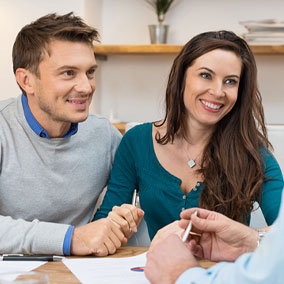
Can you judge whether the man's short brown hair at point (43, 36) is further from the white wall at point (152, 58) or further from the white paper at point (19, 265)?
the white wall at point (152, 58)

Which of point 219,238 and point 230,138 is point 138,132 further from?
point 219,238

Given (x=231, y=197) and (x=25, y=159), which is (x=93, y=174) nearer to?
(x=25, y=159)

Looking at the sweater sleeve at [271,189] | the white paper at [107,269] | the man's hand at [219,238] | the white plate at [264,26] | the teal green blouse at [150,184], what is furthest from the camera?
the white plate at [264,26]

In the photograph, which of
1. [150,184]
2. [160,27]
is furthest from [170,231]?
[160,27]

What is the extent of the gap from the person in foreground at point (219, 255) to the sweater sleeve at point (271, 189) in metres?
0.34

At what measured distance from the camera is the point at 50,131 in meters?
1.86

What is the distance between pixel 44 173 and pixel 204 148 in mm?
582

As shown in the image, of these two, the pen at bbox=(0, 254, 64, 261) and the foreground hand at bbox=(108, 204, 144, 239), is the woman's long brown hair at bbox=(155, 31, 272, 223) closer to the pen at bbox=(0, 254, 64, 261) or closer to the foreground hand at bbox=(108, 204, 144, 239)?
the foreground hand at bbox=(108, 204, 144, 239)

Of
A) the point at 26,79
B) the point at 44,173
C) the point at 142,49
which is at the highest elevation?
the point at 142,49

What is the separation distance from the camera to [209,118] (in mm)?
1909

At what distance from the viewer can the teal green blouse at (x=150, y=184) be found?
1865mm

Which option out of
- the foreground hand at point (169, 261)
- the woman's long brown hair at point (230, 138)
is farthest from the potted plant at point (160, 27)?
the foreground hand at point (169, 261)

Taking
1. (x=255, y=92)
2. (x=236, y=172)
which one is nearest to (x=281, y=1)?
(x=255, y=92)

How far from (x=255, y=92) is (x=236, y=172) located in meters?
0.31
